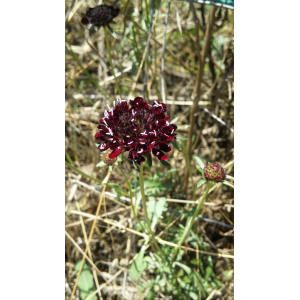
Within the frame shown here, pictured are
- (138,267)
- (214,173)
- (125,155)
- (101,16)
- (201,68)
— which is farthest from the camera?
(125,155)

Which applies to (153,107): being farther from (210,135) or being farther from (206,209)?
(210,135)

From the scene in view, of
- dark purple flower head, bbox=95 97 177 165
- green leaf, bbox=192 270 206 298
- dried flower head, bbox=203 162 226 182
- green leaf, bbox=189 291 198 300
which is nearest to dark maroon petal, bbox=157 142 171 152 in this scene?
dark purple flower head, bbox=95 97 177 165

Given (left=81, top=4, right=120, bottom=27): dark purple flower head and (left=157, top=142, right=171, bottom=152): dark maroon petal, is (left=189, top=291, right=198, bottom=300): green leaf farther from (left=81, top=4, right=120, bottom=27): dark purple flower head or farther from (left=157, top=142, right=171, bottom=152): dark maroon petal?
(left=81, top=4, right=120, bottom=27): dark purple flower head

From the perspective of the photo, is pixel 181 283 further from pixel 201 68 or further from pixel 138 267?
pixel 201 68

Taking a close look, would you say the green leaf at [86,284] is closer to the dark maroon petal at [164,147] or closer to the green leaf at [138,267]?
the green leaf at [138,267]

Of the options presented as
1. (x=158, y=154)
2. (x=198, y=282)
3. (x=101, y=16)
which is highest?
(x=101, y=16)

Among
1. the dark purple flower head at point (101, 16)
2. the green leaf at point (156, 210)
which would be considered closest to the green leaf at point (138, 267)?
the green leaf at point (156, 210)

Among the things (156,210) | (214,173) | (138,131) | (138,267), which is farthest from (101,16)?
(138,267)

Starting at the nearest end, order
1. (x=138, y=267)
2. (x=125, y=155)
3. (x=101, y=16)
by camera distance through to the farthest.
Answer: (x=101, y=16), (x=138, y=267), (x=125, y=155)

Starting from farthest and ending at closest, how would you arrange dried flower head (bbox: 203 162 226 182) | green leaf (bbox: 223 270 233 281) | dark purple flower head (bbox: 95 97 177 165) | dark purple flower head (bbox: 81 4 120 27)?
1. green leaf (bbox: 223 270 233 281)
2. dark purple flower head (bbox: 81 4 120 27)
3. dried flower head (bbox: 203 162 226 182)
4. dark purple flower head (bbox: 95 97 177 165)

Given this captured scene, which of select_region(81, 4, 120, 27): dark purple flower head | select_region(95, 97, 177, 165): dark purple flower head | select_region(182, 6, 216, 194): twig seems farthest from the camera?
select_region(182, 6, 216, 194): twig
